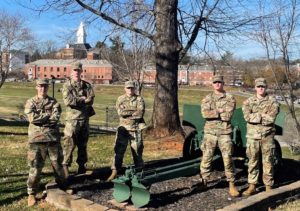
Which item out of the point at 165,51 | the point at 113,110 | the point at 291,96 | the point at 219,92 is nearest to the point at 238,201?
the point at 219,92

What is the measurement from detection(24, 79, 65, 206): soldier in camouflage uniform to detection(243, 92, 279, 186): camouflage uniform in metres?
2.78

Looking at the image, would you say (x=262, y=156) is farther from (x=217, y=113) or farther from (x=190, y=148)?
(x=190, y=148)

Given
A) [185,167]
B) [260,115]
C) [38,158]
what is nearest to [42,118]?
[38,158]

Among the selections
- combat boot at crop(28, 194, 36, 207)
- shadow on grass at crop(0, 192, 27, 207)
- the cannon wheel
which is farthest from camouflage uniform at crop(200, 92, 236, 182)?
shadow on grass at crop(0, 192, 27, 207)

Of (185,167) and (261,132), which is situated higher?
(261,132)

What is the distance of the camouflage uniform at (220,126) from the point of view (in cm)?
672

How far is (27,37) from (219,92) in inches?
1130

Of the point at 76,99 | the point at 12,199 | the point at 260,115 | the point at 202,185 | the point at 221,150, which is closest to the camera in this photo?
the point at 12,199

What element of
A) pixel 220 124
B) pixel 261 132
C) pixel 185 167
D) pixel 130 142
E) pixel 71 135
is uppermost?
pixel 220 124

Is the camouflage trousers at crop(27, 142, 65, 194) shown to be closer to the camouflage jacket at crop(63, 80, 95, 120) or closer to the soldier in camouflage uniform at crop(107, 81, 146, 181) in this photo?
the camouflage jacket at crop(63, 80, 95, 120)

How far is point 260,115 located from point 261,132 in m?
0.25

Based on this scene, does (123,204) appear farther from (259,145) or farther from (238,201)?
(259,145)

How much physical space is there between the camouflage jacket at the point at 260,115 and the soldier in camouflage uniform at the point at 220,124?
0.89 ft

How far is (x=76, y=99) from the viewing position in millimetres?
7004
